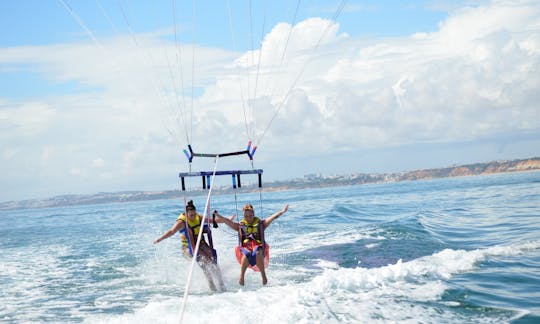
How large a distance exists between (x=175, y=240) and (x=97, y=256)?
3.30m

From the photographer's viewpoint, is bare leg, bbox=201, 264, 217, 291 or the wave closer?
the wave

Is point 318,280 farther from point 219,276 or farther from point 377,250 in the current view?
point 377,250

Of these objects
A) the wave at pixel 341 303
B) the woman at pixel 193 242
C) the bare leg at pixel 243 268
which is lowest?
the wave at pixel 341 303

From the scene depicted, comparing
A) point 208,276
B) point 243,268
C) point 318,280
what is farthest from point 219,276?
point 318,280

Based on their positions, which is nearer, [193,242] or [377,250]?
[193,242]

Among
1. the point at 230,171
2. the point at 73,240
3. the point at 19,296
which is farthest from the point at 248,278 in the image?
the point at 73,240

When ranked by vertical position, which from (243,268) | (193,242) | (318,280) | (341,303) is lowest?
(341,303)

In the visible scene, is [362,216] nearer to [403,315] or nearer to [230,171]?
[230,171]

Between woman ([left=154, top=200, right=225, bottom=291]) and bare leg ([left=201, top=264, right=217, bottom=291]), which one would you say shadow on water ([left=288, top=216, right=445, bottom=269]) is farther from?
bare leg ([left=201, top=264, right=217, bottom=291])

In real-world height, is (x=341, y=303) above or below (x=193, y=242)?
below

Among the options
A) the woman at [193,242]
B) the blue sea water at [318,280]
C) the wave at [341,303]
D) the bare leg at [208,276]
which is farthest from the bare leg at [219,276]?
the wave at [341,303]

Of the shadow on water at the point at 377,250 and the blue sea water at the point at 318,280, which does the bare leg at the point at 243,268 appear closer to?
the blue sea water at the point at 318,280

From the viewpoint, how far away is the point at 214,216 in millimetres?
10305

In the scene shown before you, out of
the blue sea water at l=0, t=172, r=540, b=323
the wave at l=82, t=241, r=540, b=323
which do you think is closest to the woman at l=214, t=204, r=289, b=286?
the blue sea water at l=0, t=172, r=540, b=323
